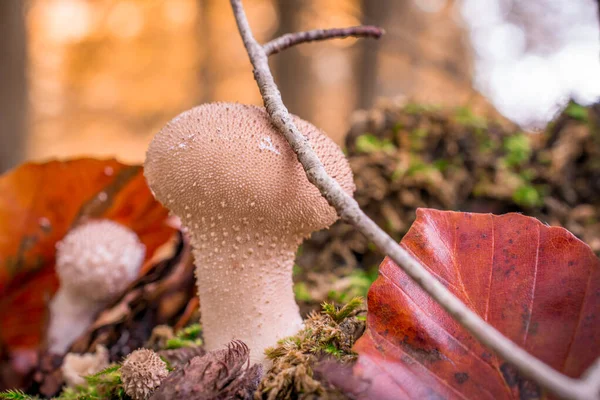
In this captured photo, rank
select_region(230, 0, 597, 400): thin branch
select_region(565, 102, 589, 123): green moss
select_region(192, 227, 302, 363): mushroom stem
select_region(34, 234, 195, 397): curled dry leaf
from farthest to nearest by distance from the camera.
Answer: select_region(565, 102, 589, 123): green moss → select_region(34, 234, 195, 397): curled dry leaf → select_region(192, 227, 302, 363): mushroom stem → select_region(230, 0, 597, 400): thin branch

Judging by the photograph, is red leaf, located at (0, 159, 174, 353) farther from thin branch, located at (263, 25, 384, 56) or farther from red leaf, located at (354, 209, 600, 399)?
red leaf, located at (354, 209, 600, 399)

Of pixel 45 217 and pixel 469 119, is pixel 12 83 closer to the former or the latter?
pixel 45 217

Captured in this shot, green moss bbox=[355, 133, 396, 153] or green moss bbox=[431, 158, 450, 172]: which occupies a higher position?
green moss bbox=[355, 133, 396, 153]

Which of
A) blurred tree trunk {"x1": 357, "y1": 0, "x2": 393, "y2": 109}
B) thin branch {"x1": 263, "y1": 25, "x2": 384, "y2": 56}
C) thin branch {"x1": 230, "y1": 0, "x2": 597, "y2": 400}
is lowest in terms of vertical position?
blurred tree trunk {"x1": 357, "y1": 0, "x2": 393, "y2": 109}

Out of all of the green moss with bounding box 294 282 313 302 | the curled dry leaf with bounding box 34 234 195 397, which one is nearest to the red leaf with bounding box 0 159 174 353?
the curled dry leaf with bounding box 34 234 195 397

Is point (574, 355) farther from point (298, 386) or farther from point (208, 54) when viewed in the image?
point (208, 54)

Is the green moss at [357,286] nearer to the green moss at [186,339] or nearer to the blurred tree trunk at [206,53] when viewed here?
the green moss at [186,339]

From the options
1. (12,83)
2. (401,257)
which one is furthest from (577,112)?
(12,83)

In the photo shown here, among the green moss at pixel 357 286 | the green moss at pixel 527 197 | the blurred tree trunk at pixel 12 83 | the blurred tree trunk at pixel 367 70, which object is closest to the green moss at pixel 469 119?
the green moss at pixel 527 197

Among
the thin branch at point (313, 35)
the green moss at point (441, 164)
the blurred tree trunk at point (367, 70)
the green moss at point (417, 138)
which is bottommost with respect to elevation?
the blurred tree trunk at point (367, 70)
